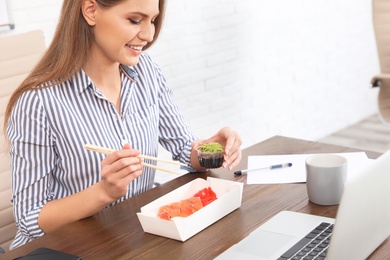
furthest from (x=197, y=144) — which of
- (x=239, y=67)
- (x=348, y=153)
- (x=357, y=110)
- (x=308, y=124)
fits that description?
(x=357, y=110)

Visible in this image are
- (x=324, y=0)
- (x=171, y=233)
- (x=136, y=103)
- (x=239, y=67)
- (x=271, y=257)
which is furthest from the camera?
(x=324, y=0)

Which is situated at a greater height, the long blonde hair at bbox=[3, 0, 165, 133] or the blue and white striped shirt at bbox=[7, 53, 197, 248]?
the long blonde hair at bbox=[3, 0, 165, 133]

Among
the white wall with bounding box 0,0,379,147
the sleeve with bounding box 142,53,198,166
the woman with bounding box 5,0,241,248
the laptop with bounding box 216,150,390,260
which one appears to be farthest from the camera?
the white wall with bounding box 0,0,379,147

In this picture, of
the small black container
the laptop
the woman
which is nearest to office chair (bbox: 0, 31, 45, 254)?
the woman

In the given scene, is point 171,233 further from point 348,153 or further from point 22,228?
point 348,153

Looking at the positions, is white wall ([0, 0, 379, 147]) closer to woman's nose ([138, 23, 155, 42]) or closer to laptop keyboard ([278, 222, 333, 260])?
woman's nose ([138, 23, 155, 42])

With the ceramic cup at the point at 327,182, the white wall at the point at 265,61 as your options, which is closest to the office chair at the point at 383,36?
the white wall at the point at 265,61

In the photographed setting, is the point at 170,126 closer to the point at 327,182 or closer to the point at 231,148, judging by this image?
the point at 231,148

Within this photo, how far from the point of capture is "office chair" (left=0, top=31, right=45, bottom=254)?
201cm

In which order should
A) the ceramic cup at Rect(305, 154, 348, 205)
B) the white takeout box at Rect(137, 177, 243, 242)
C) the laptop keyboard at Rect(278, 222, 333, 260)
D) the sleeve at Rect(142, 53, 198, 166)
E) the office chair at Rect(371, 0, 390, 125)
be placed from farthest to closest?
the office chair at Rect(371, 0, 390, 125), the sleeve at Rect(142, 53, 198, 166), the ceramic cup at Rect(305, 154, 348, 205), the white takeout box at Rect(137, 177, 243, 242), the laptop keyboard at Rect(278, 222, 333, 260)

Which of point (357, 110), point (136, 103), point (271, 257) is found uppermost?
point (136, 103)

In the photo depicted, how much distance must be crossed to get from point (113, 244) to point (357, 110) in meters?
3.54

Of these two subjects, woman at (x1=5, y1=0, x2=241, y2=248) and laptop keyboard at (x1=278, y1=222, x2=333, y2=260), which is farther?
woman at (x1=5, y1=0, x2=241, y2=248)

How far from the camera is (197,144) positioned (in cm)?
191
